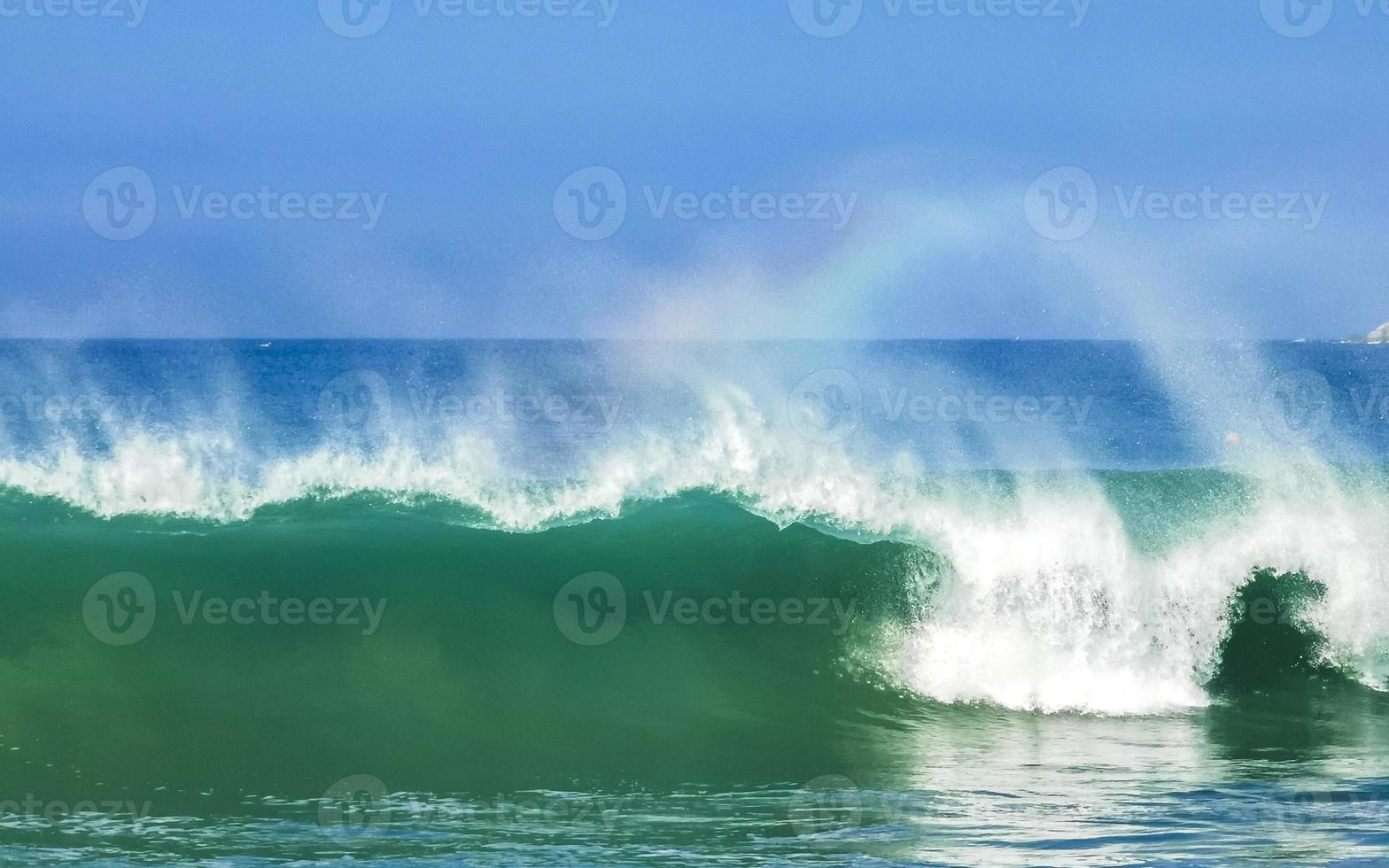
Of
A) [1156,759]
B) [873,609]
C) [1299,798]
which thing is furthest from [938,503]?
[1299,798]

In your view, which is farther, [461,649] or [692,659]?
[692,659]

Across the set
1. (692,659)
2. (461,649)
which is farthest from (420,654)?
(692,659)

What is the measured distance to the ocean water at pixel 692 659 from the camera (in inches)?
282

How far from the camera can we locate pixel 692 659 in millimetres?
10922

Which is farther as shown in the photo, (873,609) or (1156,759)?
(873,609)

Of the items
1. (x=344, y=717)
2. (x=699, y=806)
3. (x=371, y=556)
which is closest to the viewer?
(x=699, y=806)

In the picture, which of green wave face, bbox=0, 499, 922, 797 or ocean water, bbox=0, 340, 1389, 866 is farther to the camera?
green wave face, bbox=0, 499, 922, 797

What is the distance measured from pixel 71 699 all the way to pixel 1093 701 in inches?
300

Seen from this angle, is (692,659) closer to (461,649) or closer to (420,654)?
(461,649)

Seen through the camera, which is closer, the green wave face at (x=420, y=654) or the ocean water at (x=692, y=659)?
the ocean water at (x=692, y=659)

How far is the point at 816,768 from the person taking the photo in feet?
27.9

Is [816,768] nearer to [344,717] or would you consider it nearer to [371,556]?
[344,717]

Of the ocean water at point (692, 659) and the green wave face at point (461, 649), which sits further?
the green wave face at point (461, 649)

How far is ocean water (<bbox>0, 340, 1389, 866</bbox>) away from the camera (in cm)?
716
